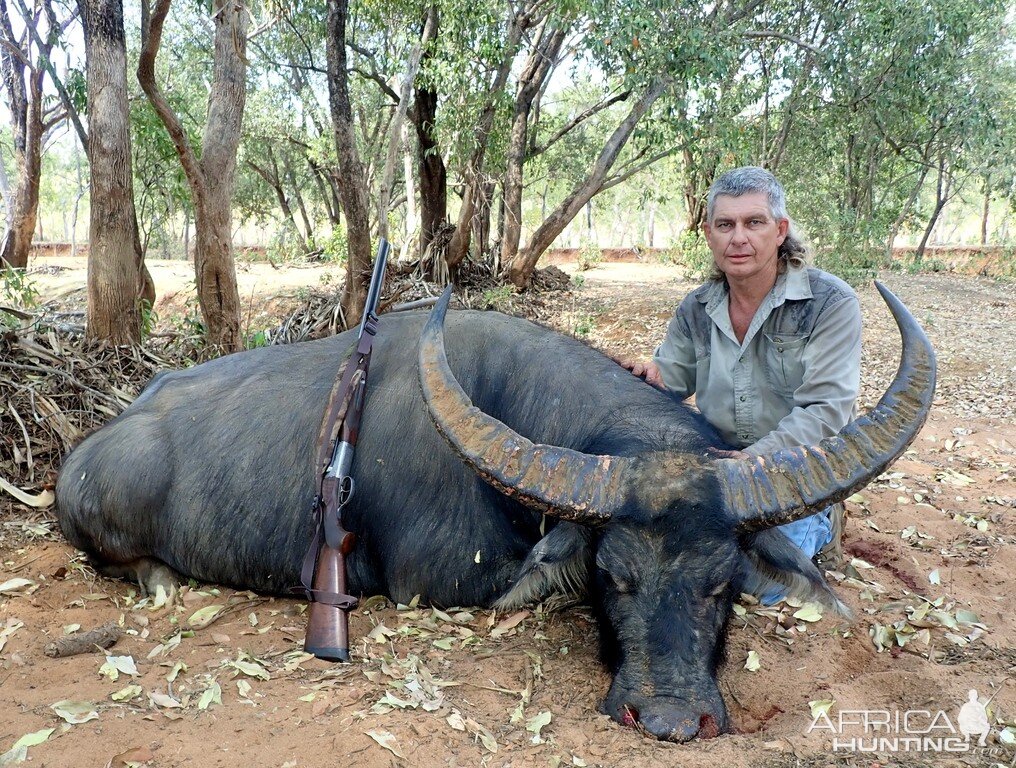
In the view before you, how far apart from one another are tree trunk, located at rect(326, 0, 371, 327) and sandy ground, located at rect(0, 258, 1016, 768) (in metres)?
4.46

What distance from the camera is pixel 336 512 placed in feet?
12.6

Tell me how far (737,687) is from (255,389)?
3119 millimetres

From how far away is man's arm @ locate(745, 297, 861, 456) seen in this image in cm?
364

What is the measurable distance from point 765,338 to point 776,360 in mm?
127

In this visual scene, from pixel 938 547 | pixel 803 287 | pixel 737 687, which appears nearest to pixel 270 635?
pixel 737 687

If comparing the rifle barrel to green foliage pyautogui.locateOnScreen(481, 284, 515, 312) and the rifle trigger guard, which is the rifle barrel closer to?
the rifle trigger guard

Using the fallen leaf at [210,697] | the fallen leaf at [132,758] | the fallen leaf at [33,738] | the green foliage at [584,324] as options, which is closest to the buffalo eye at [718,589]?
the fallen leaf at [210,697]

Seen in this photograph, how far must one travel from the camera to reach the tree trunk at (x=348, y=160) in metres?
8.12

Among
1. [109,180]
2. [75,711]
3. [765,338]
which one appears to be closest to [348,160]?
[109,180]

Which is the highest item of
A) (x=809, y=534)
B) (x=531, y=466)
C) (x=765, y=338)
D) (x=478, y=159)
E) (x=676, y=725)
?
(x=478, y=159)

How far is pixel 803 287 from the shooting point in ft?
13.1

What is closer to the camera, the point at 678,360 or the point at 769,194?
the point at 769,194

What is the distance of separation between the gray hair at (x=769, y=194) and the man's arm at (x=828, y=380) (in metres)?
0.35

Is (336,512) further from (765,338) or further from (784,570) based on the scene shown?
(765,338)
